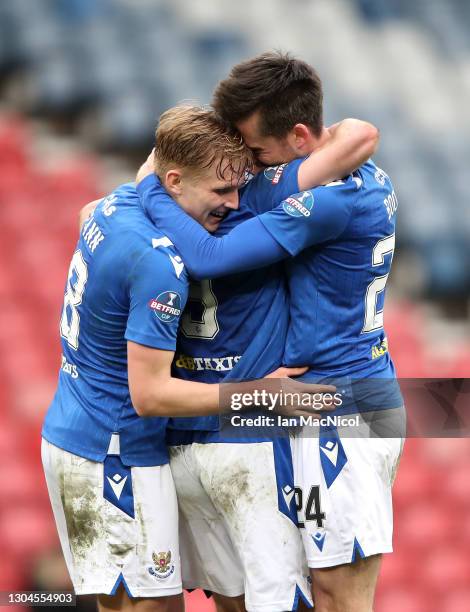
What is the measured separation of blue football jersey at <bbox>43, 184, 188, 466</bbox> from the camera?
10.3 feet

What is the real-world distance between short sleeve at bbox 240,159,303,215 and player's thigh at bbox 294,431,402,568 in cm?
69

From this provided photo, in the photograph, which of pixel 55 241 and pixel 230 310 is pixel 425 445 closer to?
pixel 55 241

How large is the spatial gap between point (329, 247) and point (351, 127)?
1.18ft

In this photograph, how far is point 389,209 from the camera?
3393 millimetres

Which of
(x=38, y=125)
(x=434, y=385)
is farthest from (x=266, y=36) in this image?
(x=434, y=385)

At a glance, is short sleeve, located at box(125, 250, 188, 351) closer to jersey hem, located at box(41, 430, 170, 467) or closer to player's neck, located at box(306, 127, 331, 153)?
jersey hem, located at box(41, 430, 170, 467)

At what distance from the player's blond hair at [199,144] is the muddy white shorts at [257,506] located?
0.83 meters

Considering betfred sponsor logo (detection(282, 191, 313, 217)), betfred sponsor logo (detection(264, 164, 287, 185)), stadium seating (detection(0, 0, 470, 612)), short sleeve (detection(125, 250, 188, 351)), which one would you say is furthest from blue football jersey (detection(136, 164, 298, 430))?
stadium seating (detection(0, 0, 470, 612))

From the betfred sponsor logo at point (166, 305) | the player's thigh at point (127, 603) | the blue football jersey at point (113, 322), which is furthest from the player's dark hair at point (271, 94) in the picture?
the player's thigh at point (127, 603)

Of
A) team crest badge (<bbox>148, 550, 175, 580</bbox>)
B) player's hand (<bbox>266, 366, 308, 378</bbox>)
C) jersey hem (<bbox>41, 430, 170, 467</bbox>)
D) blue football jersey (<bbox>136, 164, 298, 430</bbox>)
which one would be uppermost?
blue football jersey (<bbox>136, 164, 298, 430</bbox>)

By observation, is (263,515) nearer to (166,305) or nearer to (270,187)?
(166,305)

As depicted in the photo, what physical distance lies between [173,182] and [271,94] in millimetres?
375

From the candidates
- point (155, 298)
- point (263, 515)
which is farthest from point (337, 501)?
point (155, 298)

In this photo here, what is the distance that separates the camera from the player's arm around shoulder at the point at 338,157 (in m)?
3.24
